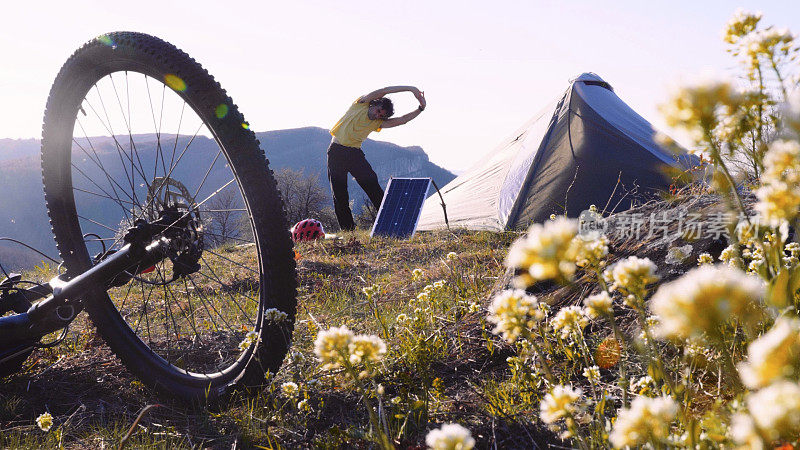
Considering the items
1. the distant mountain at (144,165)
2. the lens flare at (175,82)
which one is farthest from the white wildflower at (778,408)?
the distant mountain at (144,165)

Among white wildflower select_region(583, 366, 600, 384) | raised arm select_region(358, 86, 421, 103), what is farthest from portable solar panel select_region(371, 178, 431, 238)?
white wildflower select_region(583, 366, 600, 384)

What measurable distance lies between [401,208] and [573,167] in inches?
90.4

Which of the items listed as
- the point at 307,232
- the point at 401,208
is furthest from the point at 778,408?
the point at 307,232

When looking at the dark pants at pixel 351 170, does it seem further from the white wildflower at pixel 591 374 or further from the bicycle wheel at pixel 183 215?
the white wildflower at pixel 591 374

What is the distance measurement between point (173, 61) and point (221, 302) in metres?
2.17

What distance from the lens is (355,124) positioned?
750 cm

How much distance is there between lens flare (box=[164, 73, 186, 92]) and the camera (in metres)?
2.03

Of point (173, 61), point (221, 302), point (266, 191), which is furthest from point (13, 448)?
point (221, 302)

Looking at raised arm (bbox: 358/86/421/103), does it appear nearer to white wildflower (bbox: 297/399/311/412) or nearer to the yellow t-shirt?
the yellow t-shirt

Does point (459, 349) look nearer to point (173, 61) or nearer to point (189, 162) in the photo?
point (173, 61)

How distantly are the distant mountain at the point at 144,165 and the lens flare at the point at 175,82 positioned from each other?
35973 millimetres

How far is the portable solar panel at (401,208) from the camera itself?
634cm

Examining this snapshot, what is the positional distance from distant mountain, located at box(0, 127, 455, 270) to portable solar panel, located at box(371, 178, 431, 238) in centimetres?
3148

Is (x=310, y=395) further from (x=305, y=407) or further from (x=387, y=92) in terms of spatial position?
(x=387, y=92)
